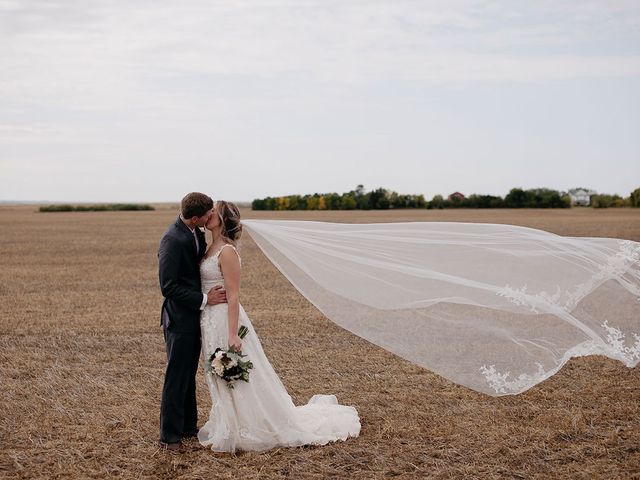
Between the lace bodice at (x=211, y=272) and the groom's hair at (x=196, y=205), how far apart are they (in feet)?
1.23

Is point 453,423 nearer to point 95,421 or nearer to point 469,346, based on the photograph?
point 469,346

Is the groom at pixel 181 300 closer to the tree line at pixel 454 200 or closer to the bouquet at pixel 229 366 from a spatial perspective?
the bouquet at pixel 229 366

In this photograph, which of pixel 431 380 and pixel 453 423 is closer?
pixel 453 423

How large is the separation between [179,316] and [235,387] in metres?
0.83

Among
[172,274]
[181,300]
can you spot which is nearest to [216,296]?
[181,300]

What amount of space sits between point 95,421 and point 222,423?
1.78m

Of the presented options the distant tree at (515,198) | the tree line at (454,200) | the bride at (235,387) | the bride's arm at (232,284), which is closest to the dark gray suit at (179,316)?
the bride at (235,387)

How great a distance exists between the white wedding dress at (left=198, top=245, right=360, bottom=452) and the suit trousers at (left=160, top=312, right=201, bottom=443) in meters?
0.16

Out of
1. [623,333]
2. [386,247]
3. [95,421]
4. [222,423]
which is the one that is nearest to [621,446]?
[623,333]

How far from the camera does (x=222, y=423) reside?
22.0 feet

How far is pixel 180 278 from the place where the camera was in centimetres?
655

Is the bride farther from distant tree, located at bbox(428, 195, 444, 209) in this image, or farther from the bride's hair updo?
distant tree, located at bbox(428, 195, 444, 209)

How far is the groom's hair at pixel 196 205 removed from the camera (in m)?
6.41

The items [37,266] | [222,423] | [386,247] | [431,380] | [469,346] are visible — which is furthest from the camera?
[37,266]
